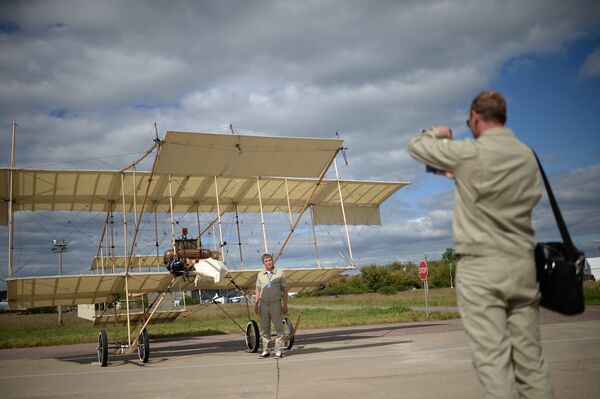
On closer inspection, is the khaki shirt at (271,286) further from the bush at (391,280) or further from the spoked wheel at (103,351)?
the bush at (391,280)

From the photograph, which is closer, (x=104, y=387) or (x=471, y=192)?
(x=471, y=192)

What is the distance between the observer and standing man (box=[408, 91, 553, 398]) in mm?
2631

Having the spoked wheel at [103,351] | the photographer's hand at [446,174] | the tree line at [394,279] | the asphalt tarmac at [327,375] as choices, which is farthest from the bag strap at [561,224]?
the tree line at [394,279]

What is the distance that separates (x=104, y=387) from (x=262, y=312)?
4.08 meters

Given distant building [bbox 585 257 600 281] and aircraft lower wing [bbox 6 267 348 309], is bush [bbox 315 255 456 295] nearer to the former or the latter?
distant building [bbox 585 257 600 281]

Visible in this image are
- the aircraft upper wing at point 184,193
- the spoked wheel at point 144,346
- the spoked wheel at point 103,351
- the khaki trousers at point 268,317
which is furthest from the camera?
the aircraft upper wing at point 184,193

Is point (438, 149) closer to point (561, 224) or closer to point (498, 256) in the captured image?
point (498, 256)

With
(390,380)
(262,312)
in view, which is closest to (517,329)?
(390,380)

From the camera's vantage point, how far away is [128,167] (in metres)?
14.2

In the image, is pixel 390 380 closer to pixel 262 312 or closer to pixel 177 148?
pixel 262 312

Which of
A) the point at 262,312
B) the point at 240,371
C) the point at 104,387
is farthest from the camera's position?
the point at 262,312

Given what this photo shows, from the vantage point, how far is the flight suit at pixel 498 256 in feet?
8.63

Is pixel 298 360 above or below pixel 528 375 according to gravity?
below

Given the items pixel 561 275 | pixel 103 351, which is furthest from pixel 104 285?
pixel 561 275
